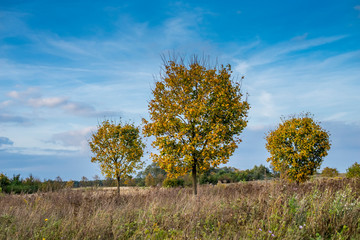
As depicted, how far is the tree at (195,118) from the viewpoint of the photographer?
43.4 ft

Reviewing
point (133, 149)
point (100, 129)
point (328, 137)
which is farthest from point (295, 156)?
point (100, 129)

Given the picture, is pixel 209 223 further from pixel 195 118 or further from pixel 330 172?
pixel 330 172

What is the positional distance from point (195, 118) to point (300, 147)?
10.6m

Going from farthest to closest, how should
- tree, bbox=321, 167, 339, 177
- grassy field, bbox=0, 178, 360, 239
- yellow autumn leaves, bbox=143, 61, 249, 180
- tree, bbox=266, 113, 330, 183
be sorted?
tree, bbox=321, 167, 339, 177 < tree, bbox=266, 113, 330, 183 < yellow autumn leaves, bbox=143, 61, 249, 180 < grassy field, bbox=0, 178, 360, 239

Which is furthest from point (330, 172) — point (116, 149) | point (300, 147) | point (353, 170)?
point (116, 149)

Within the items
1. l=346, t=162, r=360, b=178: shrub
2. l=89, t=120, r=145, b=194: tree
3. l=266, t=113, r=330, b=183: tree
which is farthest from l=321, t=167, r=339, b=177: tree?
l=89, t=120, r=145, b=194: tree

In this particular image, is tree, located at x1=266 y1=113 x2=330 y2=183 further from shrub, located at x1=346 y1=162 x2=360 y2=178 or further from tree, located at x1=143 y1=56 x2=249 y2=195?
tree, located at x1=143 y1=56 x2=249 y2=195

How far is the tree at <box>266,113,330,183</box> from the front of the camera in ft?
66.0

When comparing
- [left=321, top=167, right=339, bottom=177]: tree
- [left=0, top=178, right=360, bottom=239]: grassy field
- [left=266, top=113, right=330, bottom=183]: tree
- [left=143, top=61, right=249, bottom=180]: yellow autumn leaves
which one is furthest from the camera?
[left=321, top=167, right=339, bottom=177]: tree

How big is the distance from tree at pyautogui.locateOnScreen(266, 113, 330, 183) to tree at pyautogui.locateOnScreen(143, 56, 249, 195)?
25.8ft

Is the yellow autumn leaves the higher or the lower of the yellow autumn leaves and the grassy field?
the higher

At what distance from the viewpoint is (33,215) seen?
265 inches

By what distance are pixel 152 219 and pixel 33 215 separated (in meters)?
2.74

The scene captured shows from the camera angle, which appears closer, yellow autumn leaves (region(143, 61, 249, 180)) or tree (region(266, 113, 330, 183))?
yellow autumn leaves (region(143, 61, 249, 180))
